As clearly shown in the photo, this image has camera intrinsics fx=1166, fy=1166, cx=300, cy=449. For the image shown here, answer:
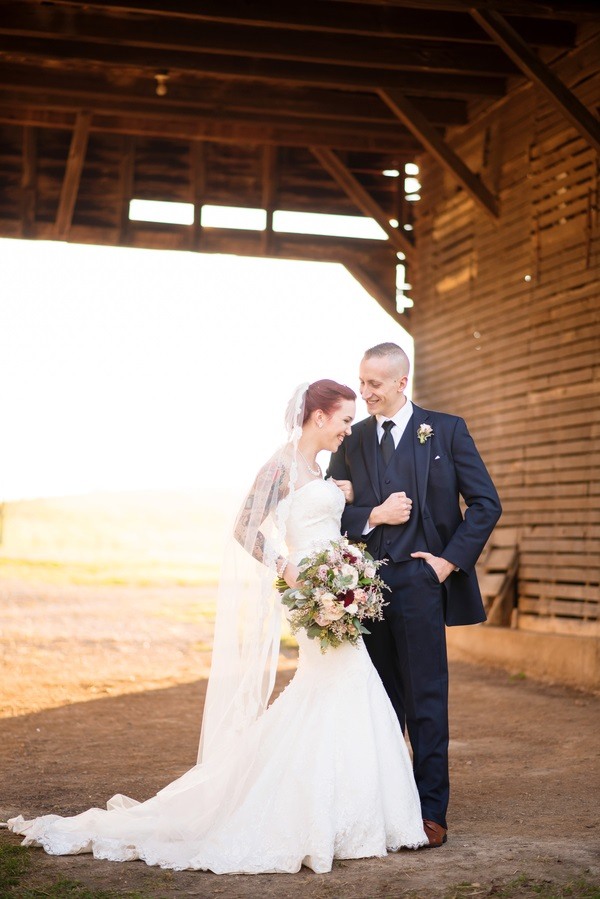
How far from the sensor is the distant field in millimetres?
27125

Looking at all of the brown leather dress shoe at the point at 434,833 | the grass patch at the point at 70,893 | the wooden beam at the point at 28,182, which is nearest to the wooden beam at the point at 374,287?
the wooden beam at the point at 28,182

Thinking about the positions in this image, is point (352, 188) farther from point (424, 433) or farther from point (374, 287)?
point (424, 433)

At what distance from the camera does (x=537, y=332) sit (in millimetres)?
10695

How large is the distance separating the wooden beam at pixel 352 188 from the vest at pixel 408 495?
828cm

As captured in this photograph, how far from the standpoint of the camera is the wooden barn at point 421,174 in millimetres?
9500

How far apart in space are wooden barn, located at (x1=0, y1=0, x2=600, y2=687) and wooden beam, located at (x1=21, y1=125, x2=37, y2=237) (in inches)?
0.8

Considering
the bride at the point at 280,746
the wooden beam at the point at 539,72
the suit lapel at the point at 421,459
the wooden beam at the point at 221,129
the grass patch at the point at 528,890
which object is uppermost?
the wooden beam at the point at 221,129

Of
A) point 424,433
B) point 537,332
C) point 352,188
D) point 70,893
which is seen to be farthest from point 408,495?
point 352,188

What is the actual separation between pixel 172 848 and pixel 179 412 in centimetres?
3552

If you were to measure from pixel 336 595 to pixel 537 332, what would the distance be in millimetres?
6633

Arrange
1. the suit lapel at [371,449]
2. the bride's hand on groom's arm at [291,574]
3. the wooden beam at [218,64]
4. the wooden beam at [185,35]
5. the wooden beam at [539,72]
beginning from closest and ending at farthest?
the bride's hand on groom's arm at [291,574], the suit lapel at [371,449], the wooden beam at [539,72], the wooden beam at [185,35], the wooden beam at [218,64]

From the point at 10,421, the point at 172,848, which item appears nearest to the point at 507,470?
the point at 172,848

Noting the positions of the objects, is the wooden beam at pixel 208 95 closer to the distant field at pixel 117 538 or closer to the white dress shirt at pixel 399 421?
the white dress shirt at pixel 399 421

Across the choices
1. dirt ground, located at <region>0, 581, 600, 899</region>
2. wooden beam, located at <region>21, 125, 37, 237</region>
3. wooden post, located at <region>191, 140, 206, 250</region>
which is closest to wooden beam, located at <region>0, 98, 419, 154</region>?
wooden beam, located at <region>21, 125, 37, 237</region>
